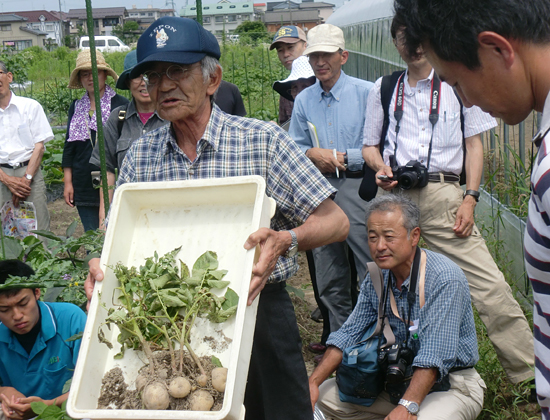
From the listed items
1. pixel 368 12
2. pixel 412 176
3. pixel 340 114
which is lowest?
pixel 412 176

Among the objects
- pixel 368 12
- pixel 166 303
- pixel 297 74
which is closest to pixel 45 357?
pixel 166 303

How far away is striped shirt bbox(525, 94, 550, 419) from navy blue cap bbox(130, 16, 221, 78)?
4.29ft

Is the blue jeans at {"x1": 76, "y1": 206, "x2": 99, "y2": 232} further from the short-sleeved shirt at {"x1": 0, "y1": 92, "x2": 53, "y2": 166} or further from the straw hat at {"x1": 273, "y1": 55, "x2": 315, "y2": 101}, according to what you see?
the straw hat at {"x1": 273, "y1": 55, "x2": 315, "y2": 101}

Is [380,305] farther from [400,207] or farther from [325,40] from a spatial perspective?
[325,40]

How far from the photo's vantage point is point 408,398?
108 inches

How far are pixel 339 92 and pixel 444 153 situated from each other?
1001mm

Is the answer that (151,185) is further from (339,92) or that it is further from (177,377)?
(339,92)

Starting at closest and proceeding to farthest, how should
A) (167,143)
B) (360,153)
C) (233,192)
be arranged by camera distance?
(233,192) < (167,143) < (360,153)

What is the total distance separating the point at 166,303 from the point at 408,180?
1.90m

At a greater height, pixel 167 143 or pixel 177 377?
pixel 167 143

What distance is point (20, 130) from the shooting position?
19.1 feet

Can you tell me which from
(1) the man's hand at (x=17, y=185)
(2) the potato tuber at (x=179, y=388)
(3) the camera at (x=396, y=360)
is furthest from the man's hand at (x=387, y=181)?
(1) the man's hand at (x=17, y=185)

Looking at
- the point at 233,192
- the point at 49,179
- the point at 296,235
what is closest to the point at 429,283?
the point at 296,235

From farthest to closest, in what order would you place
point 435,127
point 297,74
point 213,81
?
point 297,74, point 435,127, point 213,81
